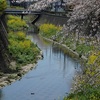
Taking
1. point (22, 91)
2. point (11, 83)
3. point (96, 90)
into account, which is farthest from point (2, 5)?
point (96, 90)

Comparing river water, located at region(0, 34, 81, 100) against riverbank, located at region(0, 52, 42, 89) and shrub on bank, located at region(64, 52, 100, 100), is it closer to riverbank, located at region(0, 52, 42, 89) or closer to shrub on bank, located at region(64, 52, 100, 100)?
riverbank, located at region(0, 52, 42, 89)

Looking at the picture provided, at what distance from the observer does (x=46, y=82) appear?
60.6 ft

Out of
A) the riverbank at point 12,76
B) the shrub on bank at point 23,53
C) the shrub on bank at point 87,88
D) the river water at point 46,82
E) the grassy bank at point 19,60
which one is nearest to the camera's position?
the shrub on bank at point 87,88

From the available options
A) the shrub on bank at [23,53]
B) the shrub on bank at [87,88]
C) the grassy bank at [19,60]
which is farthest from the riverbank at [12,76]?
the shrub on bank at [87,88]

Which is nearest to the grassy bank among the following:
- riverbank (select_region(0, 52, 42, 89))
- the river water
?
riverbank (select_region(0, 52, 42, 89))

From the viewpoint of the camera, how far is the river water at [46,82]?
627 inches

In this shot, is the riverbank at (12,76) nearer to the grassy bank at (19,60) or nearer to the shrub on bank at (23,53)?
the grassy bank at (19,60)

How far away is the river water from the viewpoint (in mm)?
15938

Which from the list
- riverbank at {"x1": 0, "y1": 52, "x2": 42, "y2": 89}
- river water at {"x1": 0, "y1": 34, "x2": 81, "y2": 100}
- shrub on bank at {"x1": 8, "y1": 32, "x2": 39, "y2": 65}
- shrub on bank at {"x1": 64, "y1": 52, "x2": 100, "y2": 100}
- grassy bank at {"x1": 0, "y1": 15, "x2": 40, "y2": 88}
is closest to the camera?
shrub on bank at {"x1": 64, "y1": 52, "x2": 100, "y2": 100}

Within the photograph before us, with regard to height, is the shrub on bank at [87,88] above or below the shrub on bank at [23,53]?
above

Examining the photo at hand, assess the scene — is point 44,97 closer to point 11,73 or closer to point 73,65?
point 11,73

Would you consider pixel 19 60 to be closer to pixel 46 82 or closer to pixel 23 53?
pixel 23 53

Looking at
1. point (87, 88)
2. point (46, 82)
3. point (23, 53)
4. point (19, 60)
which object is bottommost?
point (23, 53)

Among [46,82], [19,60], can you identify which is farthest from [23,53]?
[46,82]
